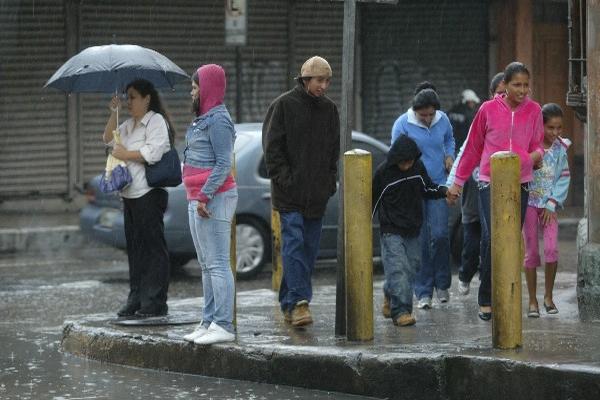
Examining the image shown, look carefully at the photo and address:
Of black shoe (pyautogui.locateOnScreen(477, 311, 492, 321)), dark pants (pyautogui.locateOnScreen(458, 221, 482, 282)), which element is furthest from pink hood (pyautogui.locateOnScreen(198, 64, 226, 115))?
dark pants (pyautogui.locateOnScreen(458, 221, 482, 282))

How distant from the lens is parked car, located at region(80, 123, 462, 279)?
14.6 metres

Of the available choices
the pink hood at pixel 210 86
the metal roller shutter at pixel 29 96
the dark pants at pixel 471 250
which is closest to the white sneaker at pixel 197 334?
Answer: the pink hood at pixel 210 86

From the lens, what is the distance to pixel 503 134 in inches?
373

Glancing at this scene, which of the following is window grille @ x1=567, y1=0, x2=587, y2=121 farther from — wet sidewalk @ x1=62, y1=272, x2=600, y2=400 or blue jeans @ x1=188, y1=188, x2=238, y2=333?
blue jeans @ x1=188, y1=188, x2=238, y2=333

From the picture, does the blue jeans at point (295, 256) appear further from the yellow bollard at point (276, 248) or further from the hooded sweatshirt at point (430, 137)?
the yellow bollard at point (276, 248)

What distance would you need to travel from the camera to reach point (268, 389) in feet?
27.7

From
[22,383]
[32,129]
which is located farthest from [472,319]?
[32,129]

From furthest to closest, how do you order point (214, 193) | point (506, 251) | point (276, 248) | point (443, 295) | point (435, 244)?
1. point (276, 248)
2. point (435, 244)
3. point (443, 295)
4. point (214, 193)
5. point (506, 251)

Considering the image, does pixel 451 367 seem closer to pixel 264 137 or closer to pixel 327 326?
pixel 327 326

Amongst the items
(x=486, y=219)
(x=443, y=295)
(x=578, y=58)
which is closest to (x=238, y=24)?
(x=443, y=295)

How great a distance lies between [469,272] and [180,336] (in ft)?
9.85

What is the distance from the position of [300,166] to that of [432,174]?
5.87 ft

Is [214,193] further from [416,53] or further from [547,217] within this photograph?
[416,53]

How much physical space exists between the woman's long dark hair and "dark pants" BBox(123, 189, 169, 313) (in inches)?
16.8
